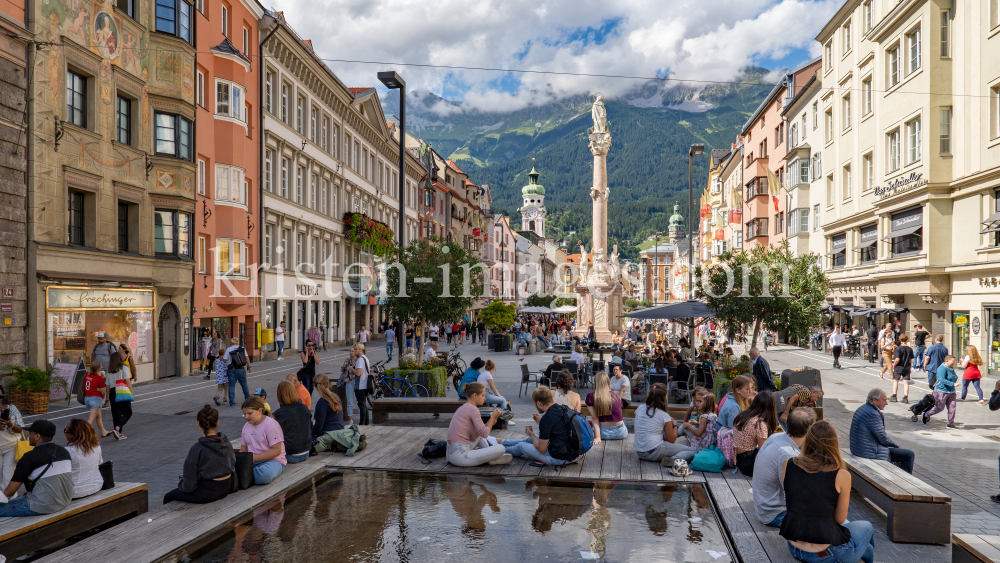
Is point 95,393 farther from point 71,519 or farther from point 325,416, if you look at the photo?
point 71,519

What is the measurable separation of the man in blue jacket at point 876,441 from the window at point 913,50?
77.6ft

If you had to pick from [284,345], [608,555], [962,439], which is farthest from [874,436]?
[284,345]

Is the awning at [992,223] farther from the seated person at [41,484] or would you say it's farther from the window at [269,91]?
the window at [269,91]

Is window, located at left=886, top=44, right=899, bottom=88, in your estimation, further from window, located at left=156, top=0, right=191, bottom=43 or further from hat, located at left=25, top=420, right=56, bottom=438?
hat, located at left=25, top=420, right=56, bottom=438

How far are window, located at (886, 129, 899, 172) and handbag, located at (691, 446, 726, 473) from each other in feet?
83.4

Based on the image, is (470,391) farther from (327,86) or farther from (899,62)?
(327,86)

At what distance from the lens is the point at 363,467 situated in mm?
9094

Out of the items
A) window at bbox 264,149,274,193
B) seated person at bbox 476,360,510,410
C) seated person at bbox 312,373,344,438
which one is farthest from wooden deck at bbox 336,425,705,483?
window at bbox 264,149,274,193

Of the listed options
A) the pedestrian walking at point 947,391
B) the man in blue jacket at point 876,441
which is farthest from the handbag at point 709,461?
the pedestrian walking at point 947,391

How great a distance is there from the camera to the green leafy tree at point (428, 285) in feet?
72.0

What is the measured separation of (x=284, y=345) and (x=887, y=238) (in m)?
27.6

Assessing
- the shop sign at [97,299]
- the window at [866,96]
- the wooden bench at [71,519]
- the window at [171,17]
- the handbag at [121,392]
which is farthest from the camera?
the window at [866,96]

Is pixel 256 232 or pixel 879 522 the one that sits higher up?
pixel 256 232

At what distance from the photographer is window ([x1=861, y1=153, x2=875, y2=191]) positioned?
33.1 metres
